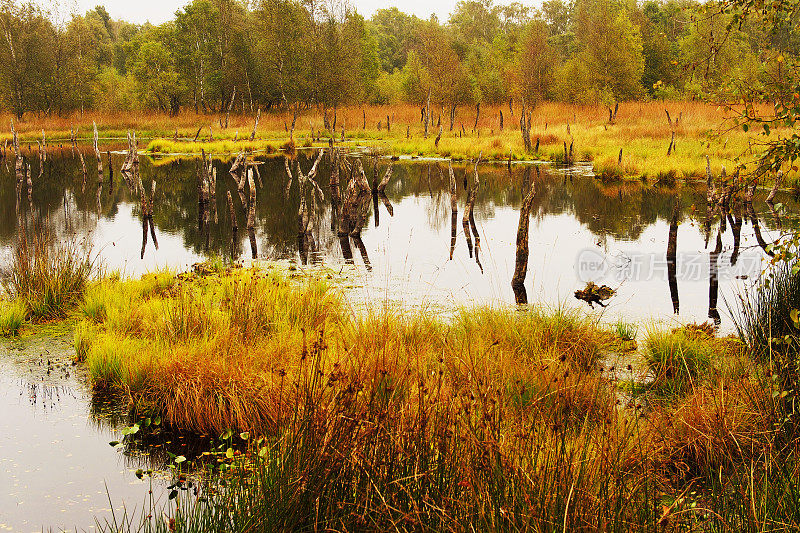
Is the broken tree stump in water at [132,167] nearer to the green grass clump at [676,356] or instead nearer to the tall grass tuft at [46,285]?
the tall grass tuft at [46,285]

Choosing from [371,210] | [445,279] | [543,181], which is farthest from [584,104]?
[445,279]

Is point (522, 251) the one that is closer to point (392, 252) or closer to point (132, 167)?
point (392, 252)

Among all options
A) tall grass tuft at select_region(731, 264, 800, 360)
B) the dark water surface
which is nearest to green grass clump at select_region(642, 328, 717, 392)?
tall grass tuft at select_region(731, 264, 800, 360)

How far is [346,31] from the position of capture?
172 feet

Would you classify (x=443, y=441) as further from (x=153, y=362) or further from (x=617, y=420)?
(x=153, y=362)

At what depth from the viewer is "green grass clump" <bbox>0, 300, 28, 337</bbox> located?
855 centimetres

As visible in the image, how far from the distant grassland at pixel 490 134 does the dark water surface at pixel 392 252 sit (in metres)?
2.57

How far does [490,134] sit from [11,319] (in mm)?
33835

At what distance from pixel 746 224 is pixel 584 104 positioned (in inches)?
1182

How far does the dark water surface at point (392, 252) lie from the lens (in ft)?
19.1

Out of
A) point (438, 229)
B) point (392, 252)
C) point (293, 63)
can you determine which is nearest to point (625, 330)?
point (392, 252)

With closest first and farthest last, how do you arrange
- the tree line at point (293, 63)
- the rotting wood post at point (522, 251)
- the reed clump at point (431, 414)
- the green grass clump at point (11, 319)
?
1. the reed clump at point (431, 414)
2. the green grass clump at point (11, 319)
3. the rotting wood post at point (522, 251)
4. the tree line at point (293, 63)

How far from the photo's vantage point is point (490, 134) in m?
40.2

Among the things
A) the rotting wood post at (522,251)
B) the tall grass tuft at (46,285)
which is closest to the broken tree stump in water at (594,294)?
the rotting wood post at (522,251)
